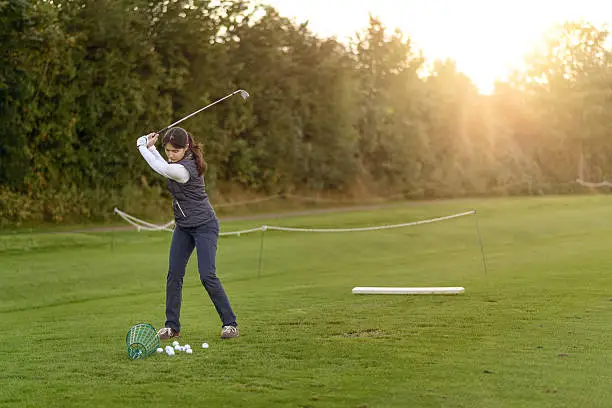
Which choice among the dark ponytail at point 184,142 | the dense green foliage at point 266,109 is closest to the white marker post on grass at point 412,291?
the dark ponytail at point 184,142

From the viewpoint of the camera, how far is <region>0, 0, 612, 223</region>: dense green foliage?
3058 centimetres

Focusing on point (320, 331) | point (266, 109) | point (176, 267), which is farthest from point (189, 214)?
point (266, 109)

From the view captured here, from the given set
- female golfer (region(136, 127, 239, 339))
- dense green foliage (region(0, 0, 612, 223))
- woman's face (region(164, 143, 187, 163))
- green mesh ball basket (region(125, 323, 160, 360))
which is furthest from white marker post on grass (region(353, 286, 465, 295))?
dense green foliage (region(0, 0, 612, 223))

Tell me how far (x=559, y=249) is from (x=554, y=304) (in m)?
11.1

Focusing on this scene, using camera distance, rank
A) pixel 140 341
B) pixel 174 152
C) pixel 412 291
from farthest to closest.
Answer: pixel 412 291, pixel 174 152, pixel 140 341

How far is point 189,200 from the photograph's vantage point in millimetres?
9453

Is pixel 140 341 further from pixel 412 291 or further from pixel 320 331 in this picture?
pixel 412 291

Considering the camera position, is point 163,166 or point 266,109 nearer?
point 163,166

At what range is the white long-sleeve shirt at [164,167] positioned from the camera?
9.01m

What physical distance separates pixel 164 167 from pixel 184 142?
50cm

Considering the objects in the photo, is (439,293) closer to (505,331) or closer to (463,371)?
(505,331)

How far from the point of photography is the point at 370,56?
188 feet

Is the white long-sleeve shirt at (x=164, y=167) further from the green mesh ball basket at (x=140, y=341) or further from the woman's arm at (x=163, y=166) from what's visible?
the green mesh ball basket at (x=140, y=341)

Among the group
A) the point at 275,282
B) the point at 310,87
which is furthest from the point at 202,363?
the point at 310,87
